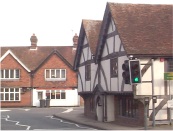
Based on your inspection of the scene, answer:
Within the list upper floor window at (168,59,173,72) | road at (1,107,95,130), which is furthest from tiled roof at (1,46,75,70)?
upper floor window at (168,59,173,72)

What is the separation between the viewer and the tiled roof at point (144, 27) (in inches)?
805

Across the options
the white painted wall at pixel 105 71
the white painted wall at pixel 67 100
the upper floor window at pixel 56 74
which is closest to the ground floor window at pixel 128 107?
the white painted wall at pixel 105 71

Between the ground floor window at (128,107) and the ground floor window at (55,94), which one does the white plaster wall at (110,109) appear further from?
the ground floor window at (55,94)

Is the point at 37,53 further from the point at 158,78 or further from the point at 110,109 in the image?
the point at 158,78

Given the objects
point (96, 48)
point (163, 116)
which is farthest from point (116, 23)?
point (163, 116)

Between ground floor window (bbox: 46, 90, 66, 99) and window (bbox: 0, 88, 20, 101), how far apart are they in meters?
3.83

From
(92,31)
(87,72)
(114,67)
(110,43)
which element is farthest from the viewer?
(87,72)

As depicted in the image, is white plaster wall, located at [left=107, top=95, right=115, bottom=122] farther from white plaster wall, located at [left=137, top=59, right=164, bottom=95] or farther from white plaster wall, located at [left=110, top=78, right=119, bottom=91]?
white plaster wall, located at [left=137, top=59, right=164, bottom=95]

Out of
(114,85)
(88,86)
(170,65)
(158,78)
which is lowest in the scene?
(88,86)

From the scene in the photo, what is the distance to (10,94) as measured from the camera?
156 ft

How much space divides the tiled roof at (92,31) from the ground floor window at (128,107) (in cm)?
512

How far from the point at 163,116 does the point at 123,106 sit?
11.2ft

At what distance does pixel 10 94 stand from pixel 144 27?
96.1 ft

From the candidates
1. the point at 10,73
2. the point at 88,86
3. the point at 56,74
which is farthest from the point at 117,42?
the point at 10,73
